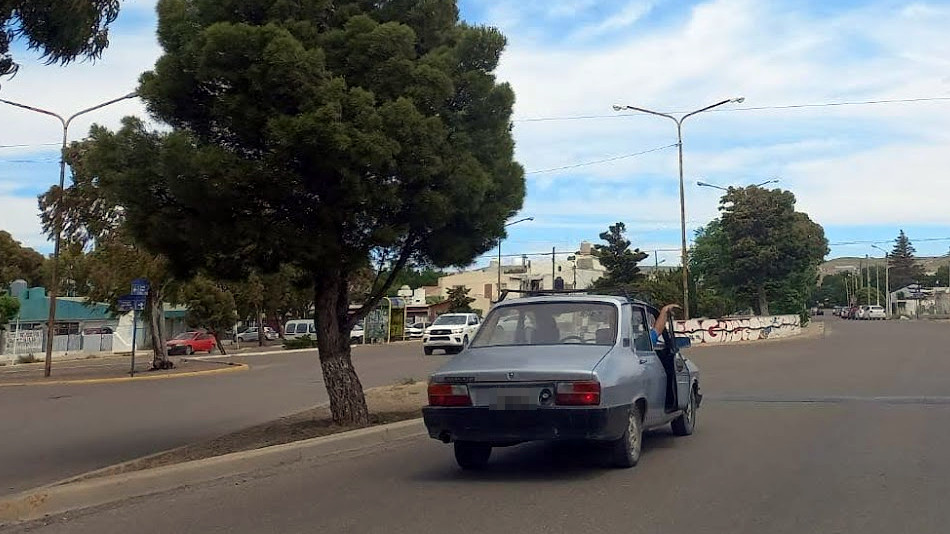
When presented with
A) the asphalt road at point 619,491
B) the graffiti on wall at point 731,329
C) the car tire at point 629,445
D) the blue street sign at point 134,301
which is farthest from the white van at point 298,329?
the car tire at point 629,445

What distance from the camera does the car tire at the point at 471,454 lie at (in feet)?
29.5

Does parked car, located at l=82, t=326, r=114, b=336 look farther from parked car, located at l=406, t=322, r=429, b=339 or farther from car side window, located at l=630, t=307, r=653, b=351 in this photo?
car side window, located at l=630, t=307, r=653, b=351

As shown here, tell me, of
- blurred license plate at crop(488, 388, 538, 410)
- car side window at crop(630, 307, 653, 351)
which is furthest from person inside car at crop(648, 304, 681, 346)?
blurred license plate at crop(488, 388, 538, 410)

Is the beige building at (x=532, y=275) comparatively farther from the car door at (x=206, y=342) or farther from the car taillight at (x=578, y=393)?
the car taillight at (x=578, y=393)

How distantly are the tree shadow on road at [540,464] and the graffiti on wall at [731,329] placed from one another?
2991cm

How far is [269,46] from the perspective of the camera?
9.85 meters

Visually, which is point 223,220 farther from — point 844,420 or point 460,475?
point 844,420

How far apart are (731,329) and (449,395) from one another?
122 feet

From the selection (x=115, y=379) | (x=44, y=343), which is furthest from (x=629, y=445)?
(x=44, y=343)

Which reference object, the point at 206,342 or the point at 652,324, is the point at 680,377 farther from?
the point at 206,342

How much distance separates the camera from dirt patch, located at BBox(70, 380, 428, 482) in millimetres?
10352

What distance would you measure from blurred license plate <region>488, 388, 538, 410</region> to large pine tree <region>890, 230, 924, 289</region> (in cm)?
17156

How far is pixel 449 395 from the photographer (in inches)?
332

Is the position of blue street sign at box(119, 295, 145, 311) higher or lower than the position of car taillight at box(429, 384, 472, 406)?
higher
